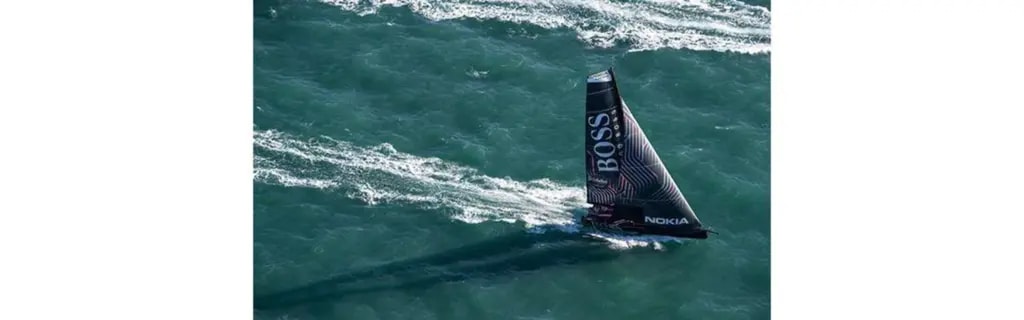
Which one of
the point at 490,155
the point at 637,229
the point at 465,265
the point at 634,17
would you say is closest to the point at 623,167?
the point at 637,229

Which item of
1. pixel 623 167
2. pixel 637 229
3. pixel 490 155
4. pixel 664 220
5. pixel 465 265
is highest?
pixel 490 155

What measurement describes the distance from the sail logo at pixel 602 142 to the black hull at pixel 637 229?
3.65 metres

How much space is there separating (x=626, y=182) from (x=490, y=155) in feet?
35.3

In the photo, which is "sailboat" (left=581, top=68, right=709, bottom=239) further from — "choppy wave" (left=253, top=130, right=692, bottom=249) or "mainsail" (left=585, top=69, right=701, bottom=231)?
"choppy wave" (left=253, top=130, right=692, bottom=249)

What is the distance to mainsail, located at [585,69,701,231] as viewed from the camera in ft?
302

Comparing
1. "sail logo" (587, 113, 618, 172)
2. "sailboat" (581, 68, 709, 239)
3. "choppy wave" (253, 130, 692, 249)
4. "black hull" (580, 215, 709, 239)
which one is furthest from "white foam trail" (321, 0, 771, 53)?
"sail logo" (587, 113, 618, 172)

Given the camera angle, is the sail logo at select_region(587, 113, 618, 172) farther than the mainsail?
Yes

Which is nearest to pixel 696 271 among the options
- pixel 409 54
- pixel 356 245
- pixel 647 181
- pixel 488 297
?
pixel 647 181

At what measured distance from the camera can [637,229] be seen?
97.2 metres

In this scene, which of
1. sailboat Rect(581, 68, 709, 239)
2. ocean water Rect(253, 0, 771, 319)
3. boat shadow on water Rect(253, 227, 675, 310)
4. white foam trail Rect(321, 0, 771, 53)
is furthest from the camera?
white foam trail Rect(321, 0, 771, 53)

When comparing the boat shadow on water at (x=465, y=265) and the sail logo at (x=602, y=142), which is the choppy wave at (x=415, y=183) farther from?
the sail logo at (x=602, y=142)

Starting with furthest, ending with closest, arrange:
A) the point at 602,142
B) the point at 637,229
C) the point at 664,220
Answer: the point at 637,229 < the point at 664,220 < the point at 602,142

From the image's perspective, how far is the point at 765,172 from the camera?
101688mm

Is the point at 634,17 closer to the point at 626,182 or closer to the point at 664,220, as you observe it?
the point at 626,182
